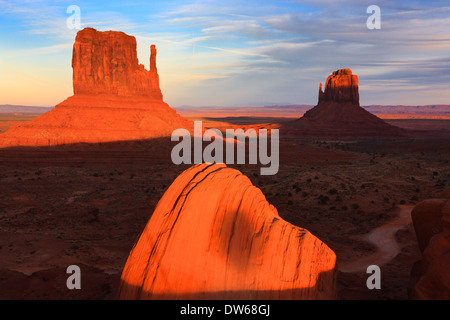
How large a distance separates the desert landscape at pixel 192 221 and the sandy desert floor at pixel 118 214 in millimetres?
96

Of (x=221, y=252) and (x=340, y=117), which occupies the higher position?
(x=340, y=117)

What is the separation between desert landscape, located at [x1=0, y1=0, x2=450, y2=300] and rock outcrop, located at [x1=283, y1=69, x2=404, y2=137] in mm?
46289

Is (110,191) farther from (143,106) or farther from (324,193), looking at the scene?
(143,106)

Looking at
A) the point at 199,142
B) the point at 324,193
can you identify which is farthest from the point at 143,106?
the point at 324,193

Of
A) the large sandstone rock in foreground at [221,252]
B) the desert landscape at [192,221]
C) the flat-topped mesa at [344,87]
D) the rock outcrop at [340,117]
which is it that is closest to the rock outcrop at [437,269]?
the desert landscape at [192,221]

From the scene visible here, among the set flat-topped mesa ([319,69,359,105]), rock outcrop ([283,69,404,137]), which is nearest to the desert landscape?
rock outcrop ([283,69,404,137])

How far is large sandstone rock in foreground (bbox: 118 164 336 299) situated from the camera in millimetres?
8344

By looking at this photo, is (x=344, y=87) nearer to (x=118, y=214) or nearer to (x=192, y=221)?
(x=118, y=214)

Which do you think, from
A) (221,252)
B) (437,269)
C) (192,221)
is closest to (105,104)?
(192,221)

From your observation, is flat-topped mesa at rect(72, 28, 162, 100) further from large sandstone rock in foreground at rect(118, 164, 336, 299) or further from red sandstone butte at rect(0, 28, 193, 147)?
large sandstone rock in foreground at rect(118, 164, 336, 299)

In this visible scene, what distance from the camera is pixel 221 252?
8664mm

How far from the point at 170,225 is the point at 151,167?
44.1m

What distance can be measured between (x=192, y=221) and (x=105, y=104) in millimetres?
64948

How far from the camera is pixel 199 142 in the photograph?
212 feet
